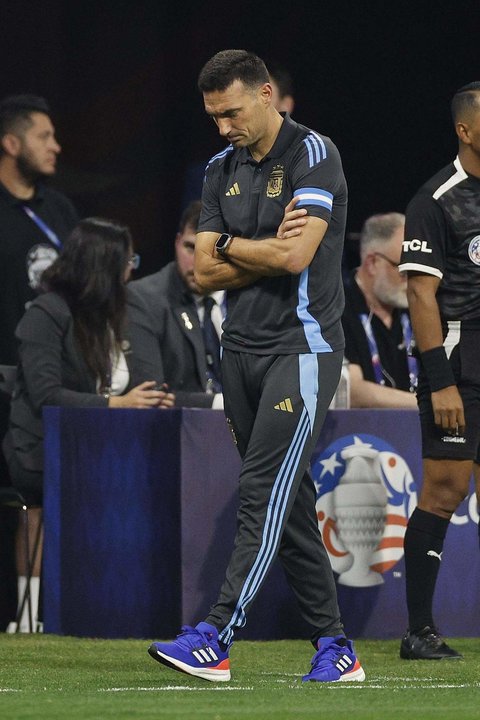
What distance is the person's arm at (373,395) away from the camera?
25.9 ft

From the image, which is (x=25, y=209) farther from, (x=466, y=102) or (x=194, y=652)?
(x=194, y=652)

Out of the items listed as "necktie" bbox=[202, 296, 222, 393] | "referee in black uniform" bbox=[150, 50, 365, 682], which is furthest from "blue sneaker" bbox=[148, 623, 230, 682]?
"necktie" bbox=[202, 296, 222, 393]

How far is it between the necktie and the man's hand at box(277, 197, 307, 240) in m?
2.77

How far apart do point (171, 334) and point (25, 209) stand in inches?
51.0

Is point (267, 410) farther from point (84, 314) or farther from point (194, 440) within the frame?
point (84, 314)

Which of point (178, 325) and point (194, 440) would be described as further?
point (178, 325)

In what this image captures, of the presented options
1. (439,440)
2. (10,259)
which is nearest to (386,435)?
(439,440)

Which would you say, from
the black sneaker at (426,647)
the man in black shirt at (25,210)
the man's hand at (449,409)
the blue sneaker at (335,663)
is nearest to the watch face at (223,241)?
the man's hand at (449,409)

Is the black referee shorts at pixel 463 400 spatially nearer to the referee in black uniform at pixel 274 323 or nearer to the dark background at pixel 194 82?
the referee in black uniform at pixel 274 323

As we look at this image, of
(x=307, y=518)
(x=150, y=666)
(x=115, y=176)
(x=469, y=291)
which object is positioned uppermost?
(x=115, y=176)

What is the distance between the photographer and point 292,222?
5.32m

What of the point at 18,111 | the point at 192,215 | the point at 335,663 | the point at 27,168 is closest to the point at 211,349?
the point at 192,215

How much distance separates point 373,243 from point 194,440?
2223 millimetres

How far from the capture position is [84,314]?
7465 millimetres
